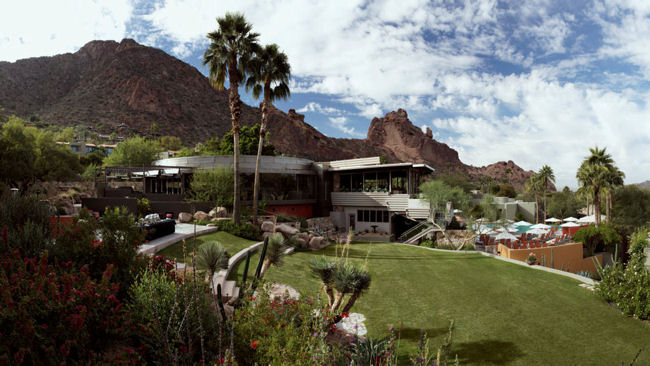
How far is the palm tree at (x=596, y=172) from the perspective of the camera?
33.3 m

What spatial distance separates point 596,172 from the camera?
3381 cm

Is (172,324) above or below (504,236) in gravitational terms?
above

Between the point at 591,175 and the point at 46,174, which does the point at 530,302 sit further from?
the point at 46,174

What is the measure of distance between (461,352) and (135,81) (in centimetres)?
11630

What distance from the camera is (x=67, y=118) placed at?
78.8 meters

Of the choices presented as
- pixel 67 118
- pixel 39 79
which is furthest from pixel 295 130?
pixel 39 79

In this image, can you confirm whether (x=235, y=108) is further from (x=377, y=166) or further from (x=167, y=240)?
(x=377, y=166)

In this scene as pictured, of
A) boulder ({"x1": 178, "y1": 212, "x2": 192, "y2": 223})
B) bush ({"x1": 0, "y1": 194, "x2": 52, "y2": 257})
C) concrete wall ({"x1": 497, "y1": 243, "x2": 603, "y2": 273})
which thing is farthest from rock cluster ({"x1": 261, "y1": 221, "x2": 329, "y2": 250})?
concrete wall ({"x1": 497, "y1": 243, "x2": 603, "y2": 273})

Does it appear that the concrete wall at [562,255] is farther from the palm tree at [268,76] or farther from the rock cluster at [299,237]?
the palm tree at [268,76]

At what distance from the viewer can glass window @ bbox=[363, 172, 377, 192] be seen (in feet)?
96.0

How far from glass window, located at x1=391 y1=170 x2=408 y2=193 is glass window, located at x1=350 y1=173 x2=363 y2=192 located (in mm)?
3174

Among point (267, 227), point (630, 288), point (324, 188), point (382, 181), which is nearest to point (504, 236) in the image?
point (382, 181)

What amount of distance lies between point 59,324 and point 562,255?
26.1 metres

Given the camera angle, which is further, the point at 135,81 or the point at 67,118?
the point at 135,81
